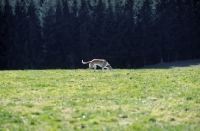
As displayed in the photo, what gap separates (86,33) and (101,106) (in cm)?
5211

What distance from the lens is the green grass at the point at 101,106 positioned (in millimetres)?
9516

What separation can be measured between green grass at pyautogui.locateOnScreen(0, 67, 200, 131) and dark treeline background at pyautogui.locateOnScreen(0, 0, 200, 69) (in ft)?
146

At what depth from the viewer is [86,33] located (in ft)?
209

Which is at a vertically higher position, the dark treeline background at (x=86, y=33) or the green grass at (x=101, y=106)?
the dark treeline background at (x=86, y=33)

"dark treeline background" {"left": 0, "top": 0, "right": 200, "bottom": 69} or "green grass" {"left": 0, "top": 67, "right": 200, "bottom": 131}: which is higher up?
"dark treeline background" {"left": 0, "top": 0, "right": 200, "bottom": 69}

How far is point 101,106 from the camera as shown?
11930mm

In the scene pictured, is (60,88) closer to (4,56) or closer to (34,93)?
(34,93)

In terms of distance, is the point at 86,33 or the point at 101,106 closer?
the point at 101,106

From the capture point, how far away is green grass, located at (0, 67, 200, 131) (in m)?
9.52

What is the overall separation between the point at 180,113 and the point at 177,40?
6051 cm

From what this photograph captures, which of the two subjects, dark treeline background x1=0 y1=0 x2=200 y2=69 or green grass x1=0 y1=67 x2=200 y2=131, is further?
dark treeline background x1=0 y1=0 x2=200 y2=69

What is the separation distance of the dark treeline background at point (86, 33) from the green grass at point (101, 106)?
44396 millimetres

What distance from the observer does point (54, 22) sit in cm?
6331

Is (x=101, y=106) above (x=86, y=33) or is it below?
below
